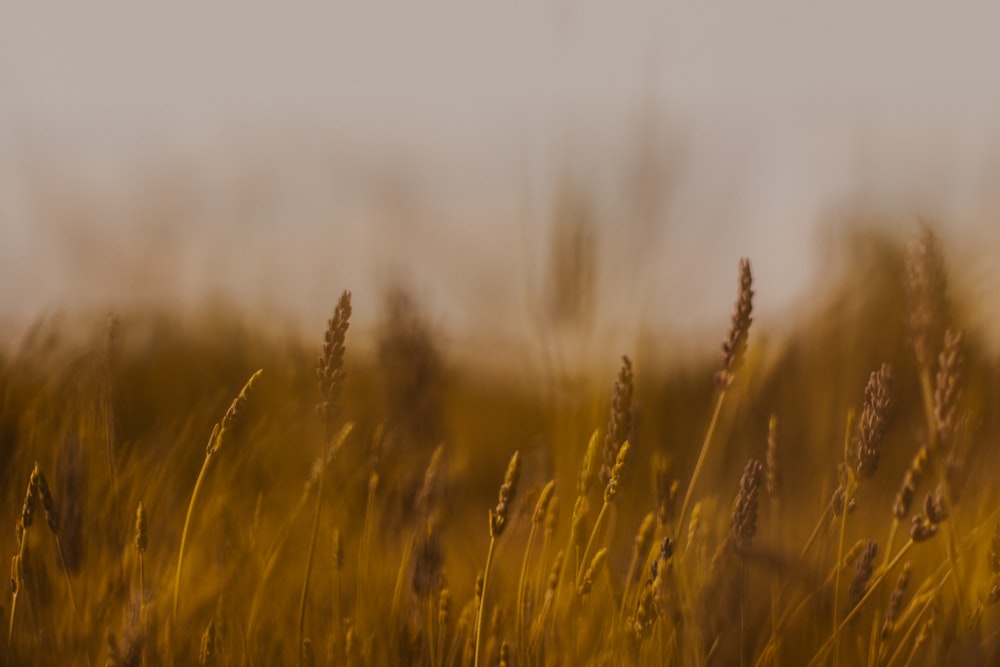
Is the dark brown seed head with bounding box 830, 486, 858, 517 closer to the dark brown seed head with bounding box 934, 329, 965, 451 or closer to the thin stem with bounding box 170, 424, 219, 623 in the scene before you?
the dark brown seed head with bounding box 934, 329, 965, 451

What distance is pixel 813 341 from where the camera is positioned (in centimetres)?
164

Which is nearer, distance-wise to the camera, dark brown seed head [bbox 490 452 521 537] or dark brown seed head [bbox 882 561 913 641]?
dark brown seed head [bbox 490 452 521 537]

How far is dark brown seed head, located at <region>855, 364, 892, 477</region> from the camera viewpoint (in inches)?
27.8

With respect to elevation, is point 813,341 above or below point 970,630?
above

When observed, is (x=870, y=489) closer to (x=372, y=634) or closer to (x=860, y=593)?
(x=860, y=593)

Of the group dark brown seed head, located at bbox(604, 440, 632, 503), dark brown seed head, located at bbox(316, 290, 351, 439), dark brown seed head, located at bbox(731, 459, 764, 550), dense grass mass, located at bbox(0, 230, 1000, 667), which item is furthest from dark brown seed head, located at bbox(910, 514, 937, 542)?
dark brown seed head, located at bbox(316, 290, 351, 439)

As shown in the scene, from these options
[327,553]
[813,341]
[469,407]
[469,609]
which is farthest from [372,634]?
Result: [469,407]

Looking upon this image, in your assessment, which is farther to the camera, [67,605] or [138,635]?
[67,605]

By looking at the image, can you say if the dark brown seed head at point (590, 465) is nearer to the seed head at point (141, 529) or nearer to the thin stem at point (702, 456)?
the thin stem at point (702, 456)

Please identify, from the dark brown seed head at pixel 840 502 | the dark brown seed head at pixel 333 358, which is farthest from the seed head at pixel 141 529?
the dark brown seed head at pixel 840 502

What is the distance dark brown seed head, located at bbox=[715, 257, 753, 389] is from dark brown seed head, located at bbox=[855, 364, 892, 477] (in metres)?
0.11

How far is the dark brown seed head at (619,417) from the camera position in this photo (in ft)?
2.42

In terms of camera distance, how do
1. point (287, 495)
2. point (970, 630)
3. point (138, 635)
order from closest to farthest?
point (138, 635) → point (970, 630) → point (287, 495)

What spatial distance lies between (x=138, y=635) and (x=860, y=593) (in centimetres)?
61
